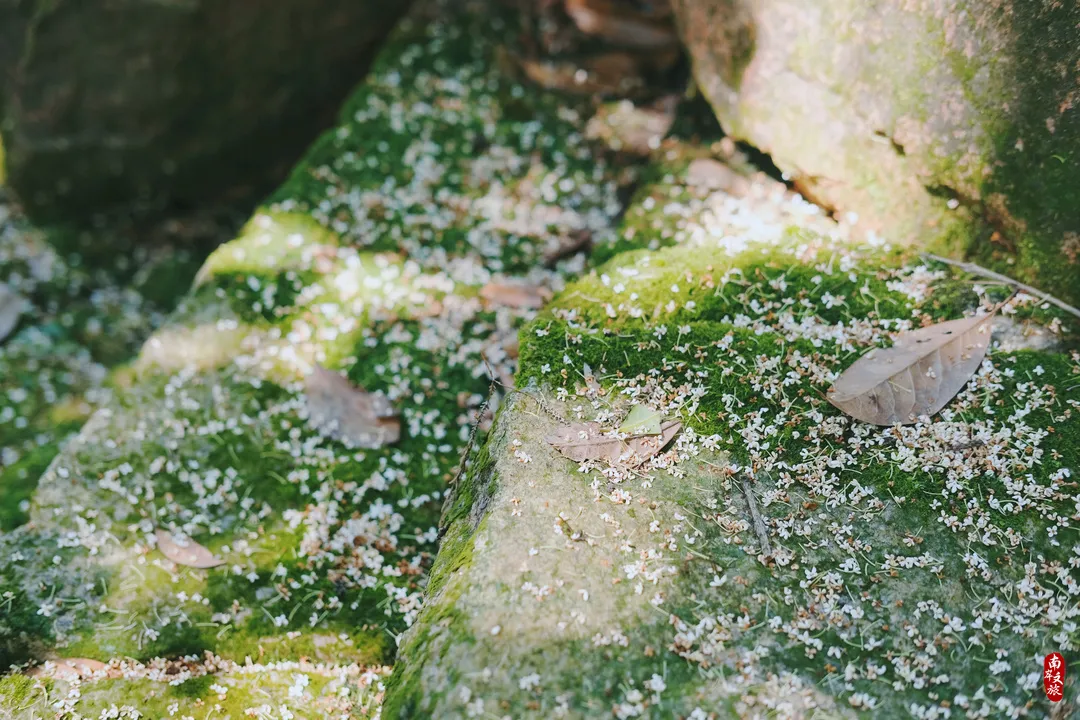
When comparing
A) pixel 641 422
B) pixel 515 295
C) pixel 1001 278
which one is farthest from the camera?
pixel 515 295

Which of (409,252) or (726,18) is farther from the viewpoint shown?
(409,252)

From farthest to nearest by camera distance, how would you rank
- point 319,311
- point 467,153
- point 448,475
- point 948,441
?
point 467,153 < point 319,311 < point 448,475 < point 948,441

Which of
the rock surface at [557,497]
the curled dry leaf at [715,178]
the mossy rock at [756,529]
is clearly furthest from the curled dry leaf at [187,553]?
the curled dry leaf at [715,178]

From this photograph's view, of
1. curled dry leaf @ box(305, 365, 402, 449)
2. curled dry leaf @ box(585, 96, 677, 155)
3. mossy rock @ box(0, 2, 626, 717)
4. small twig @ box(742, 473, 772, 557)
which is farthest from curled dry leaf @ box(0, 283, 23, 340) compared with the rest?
small twig @ box(742, 473, 772, 557)

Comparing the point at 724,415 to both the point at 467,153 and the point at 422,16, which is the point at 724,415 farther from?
the point at 422,16

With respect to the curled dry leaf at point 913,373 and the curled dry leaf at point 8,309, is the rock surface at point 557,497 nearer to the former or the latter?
the curled dry leaf at point 913,373

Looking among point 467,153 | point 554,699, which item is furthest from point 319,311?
point 554,699

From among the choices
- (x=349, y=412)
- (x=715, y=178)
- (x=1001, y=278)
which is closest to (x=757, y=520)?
(x=1001, y=278)

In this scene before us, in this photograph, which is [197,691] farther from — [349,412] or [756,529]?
[756,529]
